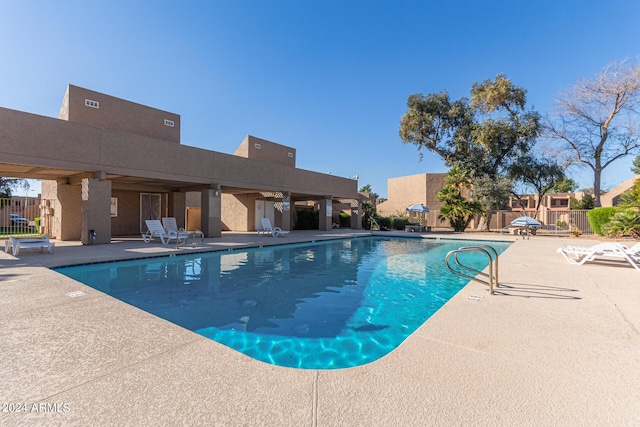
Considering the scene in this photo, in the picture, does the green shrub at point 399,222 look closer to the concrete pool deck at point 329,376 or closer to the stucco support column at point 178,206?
the stucco support column at point 178,206

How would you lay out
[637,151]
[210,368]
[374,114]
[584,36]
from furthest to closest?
[374,114]
[637,151]
[584,36]
[210,368]

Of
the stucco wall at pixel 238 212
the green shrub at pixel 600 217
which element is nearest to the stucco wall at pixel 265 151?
the stucco wall at pixel 238 212

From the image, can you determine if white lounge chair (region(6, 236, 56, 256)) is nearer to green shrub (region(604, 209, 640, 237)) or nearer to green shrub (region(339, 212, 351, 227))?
green shrub (region(339, 212, 351, 227))

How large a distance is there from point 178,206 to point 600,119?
29.8 meters

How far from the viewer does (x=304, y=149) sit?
78.0 ft

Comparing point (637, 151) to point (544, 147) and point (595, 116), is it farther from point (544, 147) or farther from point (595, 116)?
point (544, 147)

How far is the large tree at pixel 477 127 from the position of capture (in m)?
23.8

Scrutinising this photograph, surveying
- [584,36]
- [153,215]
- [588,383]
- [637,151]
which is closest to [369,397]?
[588,383]

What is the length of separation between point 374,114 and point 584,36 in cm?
1346

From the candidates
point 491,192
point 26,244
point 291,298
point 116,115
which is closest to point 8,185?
point 116,115

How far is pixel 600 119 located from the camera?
22812 mm

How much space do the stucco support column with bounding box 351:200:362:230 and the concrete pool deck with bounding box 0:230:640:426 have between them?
21.3 m

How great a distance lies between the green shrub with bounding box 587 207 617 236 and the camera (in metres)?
17.6

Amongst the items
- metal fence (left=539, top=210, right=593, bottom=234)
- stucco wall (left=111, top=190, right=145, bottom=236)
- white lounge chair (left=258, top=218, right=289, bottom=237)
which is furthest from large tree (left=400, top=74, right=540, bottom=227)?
stucco wall (left=111, top=190, right=145, bottom=236)
